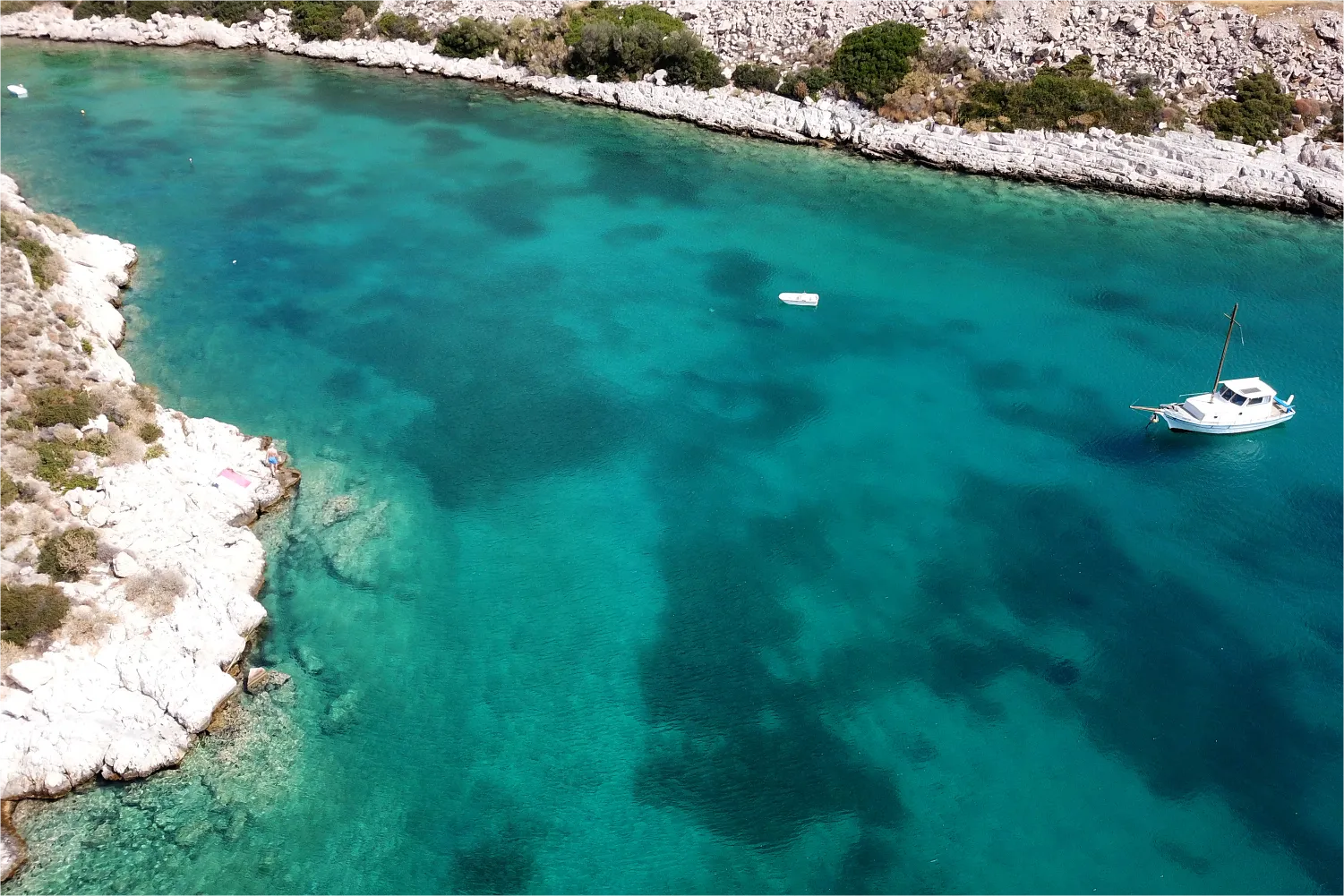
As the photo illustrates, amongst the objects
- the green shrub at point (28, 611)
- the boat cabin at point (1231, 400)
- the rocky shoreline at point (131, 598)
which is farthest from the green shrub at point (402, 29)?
the boat cabin at point (1231, 400)

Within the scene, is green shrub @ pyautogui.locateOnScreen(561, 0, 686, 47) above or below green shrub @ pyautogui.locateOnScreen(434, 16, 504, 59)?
above

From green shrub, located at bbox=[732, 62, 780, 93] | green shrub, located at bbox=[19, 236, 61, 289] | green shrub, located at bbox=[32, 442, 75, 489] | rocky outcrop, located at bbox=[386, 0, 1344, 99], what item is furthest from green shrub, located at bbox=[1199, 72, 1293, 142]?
green shrub, located at bbox=[19, 236, 61, 289]

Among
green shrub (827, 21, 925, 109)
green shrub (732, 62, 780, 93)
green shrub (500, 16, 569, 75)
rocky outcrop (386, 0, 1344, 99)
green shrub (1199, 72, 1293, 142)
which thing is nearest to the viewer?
green shrub (1199, 72, 1293, 142)

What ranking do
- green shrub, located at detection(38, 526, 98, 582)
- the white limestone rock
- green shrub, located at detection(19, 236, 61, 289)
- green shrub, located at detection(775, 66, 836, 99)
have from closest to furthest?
the white limestone rock
green shrub, located at detection(38, 526, 98, 582)
green shrub, located at detection(19, 236, 61, 289)
green shrub, located at detection(775, 66, 836, 99)

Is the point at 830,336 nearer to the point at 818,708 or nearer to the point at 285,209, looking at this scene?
the point at 818,708

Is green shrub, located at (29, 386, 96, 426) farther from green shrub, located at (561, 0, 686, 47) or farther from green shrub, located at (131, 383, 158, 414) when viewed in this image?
green shrub, located at (561, 0, 686, 47)

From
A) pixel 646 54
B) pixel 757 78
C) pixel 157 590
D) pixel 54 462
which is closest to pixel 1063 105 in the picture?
pixel 757 78
